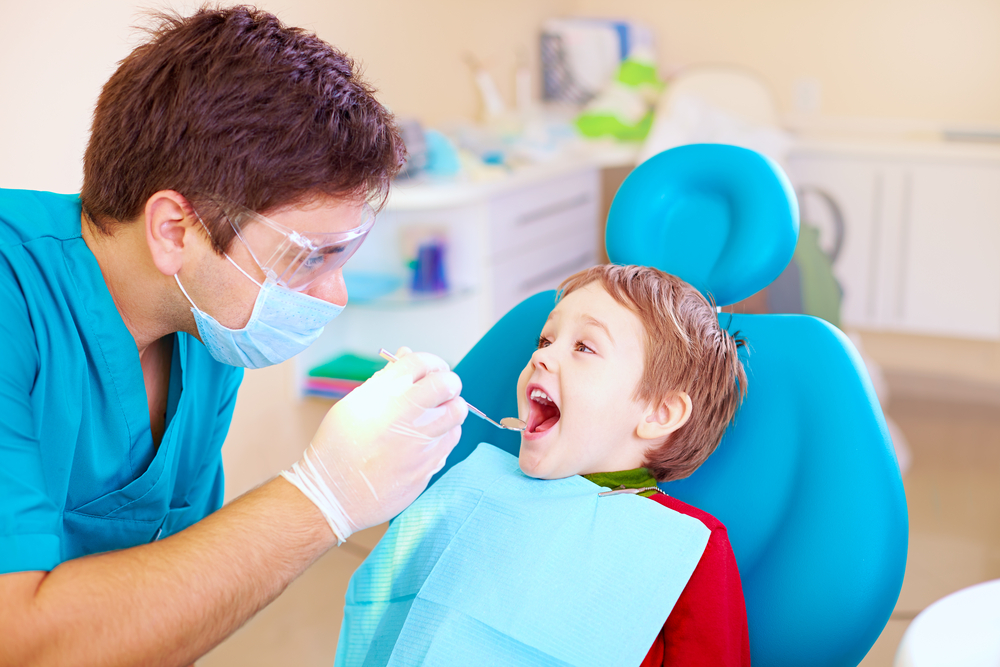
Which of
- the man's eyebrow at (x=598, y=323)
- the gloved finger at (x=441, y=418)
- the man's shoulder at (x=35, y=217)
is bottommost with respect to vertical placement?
the gloved finger at (x=441, y=418)

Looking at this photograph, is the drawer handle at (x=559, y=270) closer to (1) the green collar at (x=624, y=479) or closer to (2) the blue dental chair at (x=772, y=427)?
(2) the blue dental chair at (x=772, y=427)

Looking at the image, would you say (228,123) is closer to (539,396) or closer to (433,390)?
(433,390)

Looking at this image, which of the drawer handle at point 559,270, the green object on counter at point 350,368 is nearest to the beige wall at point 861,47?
the drawer handle at point 559,270

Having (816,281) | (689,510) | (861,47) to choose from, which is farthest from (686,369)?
(861,47)

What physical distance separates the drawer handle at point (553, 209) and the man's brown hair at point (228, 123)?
172cm

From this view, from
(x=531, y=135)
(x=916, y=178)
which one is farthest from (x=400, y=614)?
(x=916, y=178)

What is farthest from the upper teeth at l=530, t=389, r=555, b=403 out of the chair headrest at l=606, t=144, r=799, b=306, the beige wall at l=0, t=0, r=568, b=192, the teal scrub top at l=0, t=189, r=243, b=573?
the beige wall at l=0, t=0, r=568, b=192

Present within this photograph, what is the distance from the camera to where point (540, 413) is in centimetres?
118

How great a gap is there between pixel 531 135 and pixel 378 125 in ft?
6.65

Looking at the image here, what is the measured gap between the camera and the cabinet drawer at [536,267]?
2648 mm

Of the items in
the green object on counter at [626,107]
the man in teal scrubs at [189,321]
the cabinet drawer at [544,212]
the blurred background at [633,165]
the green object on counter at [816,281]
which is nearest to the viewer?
the man in teal scrubs at [189,321]

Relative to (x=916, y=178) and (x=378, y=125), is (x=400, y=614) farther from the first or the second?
(x=916, y=178)

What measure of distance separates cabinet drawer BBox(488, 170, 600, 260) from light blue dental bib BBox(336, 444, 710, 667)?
1511 millimetres

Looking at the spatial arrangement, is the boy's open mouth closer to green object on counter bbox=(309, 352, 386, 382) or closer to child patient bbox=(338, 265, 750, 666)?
child patient bbox=(338, 265, 750, 666)
